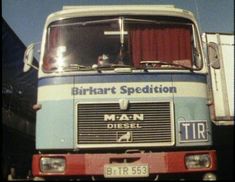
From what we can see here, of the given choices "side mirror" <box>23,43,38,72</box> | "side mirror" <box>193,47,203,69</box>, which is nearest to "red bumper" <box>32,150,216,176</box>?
"side mirror" <box>193,47,203,69</box>

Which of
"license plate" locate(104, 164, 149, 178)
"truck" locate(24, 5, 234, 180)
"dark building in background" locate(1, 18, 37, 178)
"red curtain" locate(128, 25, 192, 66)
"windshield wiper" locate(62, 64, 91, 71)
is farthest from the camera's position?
"dark building in background" locate(1, 18, 37, 178)

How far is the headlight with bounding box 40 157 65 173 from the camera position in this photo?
688 cm

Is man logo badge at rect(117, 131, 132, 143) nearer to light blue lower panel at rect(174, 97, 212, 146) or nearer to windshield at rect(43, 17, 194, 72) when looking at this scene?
light blue lower panel at rect(174, 97, 212, 146)

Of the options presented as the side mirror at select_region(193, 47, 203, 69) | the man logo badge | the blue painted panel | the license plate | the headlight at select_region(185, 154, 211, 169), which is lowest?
the license plate

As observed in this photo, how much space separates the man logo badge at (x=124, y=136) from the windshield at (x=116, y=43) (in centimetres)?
99

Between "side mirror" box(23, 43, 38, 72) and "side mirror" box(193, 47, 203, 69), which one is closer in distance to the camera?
"side mirror" box(193, 47, 203, 69)

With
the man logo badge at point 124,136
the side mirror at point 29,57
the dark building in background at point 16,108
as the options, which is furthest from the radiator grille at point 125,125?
the dark building in background at point 16,108

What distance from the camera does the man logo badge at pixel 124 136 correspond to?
700cm

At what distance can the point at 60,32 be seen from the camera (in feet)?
25.3

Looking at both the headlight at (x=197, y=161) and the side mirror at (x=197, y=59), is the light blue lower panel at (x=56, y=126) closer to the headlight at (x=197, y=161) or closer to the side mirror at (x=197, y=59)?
the headlight at (x=197, y=161)

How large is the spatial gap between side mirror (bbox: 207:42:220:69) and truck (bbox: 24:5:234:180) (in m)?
0.28

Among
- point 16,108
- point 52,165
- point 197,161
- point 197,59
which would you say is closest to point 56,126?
point 52,165

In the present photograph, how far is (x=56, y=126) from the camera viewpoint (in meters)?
7.11

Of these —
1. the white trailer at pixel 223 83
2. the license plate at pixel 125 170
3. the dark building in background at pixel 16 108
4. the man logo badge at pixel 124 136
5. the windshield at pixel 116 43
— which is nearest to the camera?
the license plate at pixel 125 170
